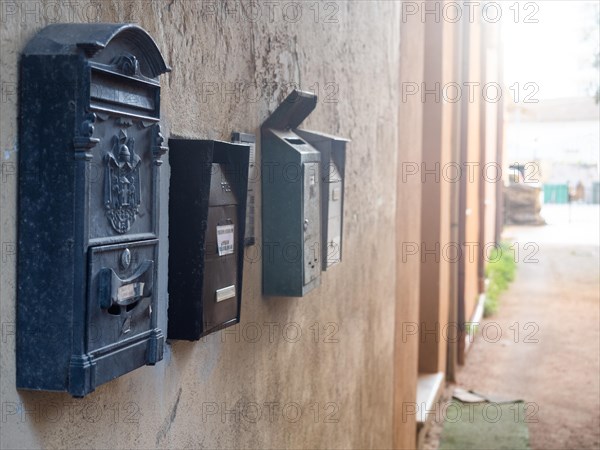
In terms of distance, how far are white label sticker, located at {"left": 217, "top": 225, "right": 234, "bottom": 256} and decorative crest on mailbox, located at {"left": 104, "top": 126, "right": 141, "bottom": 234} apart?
48cm

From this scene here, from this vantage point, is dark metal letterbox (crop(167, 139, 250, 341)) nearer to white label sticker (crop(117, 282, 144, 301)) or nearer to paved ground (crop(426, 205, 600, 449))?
white label sticker (crop(117, 282, 144, 301))

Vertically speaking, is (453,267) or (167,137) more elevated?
(167,137)

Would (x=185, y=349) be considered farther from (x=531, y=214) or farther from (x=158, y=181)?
(x=531, y=214)

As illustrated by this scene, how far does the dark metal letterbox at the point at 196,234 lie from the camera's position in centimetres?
207

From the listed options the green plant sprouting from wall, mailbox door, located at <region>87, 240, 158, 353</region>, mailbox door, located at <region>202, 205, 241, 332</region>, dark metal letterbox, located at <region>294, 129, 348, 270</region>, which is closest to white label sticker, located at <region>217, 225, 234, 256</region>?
mailbox door, located at <region>202, 205, 241, 332</region>

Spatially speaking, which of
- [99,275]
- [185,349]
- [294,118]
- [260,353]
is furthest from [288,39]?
[99,275]

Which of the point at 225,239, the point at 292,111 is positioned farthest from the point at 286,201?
the point at 225,239

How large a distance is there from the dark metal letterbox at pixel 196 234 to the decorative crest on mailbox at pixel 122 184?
33cm

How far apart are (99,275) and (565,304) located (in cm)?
1276

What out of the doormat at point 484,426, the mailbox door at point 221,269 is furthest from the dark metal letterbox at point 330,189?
the doormat at point 484,426

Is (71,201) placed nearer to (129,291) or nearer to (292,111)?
(129,291)

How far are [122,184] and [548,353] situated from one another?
9295 millimetres

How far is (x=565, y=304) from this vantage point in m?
13.5

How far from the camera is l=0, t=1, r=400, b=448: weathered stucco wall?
1.59 meters
